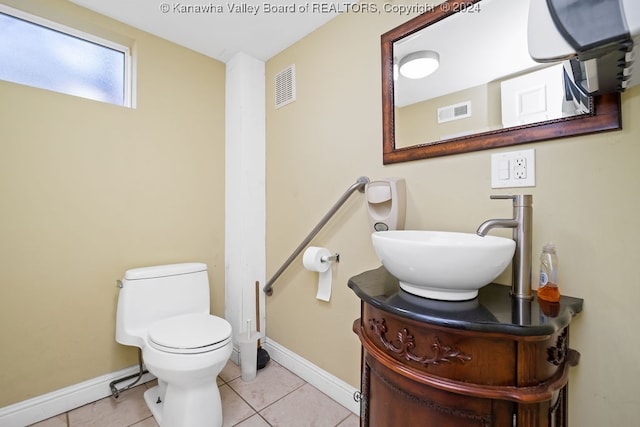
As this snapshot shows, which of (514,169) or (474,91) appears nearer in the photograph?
(514,169)

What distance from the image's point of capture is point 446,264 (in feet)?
2.27

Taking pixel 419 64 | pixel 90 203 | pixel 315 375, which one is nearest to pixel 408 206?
pixel 419 64

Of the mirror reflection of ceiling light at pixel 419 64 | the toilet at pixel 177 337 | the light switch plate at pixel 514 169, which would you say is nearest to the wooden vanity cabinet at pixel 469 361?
the light switch plate at pixel 514 169

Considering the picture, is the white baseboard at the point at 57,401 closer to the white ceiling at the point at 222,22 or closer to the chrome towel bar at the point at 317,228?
the chrome towel bar at the point at 317,228

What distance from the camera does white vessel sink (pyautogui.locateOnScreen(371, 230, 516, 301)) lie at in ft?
2.21

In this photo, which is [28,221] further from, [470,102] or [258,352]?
[470,102]

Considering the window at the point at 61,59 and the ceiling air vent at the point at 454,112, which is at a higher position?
the window at the point at 61,59

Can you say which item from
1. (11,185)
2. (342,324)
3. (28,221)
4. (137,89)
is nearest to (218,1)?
(137,89)

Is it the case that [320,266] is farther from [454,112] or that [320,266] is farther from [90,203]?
[90,203]

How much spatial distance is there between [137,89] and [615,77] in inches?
84.9

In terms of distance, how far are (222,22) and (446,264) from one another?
185 centimetres

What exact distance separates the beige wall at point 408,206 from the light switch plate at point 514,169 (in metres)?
0.02

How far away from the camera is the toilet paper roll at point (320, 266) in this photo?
4.97 feet

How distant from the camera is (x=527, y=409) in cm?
60
